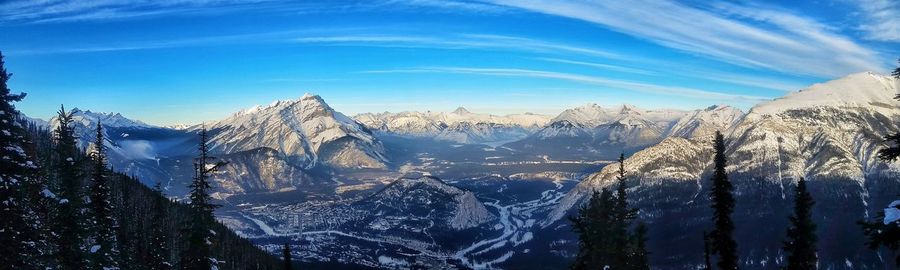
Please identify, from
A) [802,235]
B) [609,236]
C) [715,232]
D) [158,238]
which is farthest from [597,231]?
[158,238]

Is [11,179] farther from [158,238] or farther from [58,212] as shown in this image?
[158,238]

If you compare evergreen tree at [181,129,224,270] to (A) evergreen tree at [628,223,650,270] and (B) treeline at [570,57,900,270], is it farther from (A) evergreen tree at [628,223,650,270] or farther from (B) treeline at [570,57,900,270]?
(A) evergreen tree at [628,223,650,270]

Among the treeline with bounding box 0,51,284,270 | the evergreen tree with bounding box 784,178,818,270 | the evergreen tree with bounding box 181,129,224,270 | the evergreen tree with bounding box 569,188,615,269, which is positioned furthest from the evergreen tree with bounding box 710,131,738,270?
the evergreen tree with bounding box 181,129,224,270

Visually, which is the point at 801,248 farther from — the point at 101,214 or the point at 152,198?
the point at 152,198

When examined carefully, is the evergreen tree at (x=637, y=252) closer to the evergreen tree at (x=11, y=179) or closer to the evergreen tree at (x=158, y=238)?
the evergreen tree at (x=11, y=179)

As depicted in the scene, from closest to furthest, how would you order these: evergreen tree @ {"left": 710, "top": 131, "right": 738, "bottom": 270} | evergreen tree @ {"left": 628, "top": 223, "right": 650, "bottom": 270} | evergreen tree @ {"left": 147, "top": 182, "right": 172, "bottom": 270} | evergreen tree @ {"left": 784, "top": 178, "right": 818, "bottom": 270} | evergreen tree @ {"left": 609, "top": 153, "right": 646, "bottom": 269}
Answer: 1. evergreen tree @ {"left": 710, "top": 131, "right": 738, "bottom": 270}
2. evergreen tree @ {"left": 784, "top": 178, "right": 818, "bottom": 270}
3. evergreen tree @ {"left": 609, "top": 153, "right": 646, "bottom": 269}
4. evergreen tree @ {"left": 628, "top": 223, "right": 650, "bottom": 270}
5. evergreen tree @ {"left": 147, "top": 182, "right": 172, "bottom": 270}

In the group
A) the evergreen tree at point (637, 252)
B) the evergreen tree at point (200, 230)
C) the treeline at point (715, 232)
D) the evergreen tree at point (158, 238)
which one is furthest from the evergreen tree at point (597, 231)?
the evergreen tree at point (158, 238)
